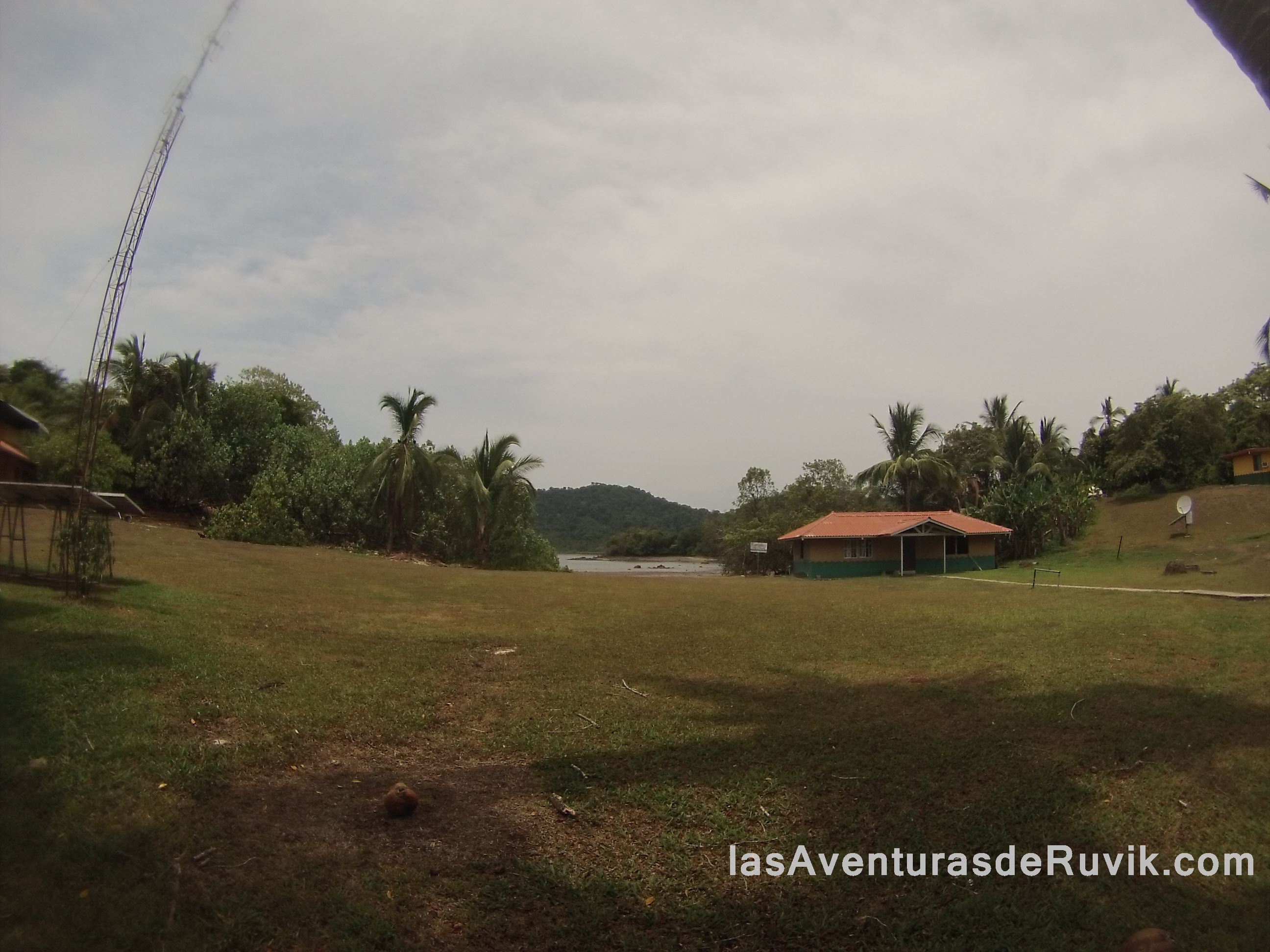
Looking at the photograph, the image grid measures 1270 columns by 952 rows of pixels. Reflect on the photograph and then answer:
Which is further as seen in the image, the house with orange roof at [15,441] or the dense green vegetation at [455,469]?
the dense green vegetation at [455,469]

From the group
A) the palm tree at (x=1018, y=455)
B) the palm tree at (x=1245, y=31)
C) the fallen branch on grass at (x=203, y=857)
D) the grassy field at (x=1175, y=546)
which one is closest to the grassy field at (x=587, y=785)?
the fallen branch on grass at (x=203, y=857)

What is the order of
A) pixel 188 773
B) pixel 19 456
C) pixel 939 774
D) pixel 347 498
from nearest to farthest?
1. pixel 188 773
2. pixel 939 774
3. pixel 19 456
4. pixel 347 498

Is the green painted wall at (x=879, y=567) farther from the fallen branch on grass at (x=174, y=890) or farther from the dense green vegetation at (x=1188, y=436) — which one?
the fallen branch on grass at (x=174, y=890)

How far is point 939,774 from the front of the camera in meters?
6.32

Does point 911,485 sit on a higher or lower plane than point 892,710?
higher

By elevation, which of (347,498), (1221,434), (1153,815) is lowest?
(1153,815)

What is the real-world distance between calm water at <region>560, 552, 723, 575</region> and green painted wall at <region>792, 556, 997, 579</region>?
758cm

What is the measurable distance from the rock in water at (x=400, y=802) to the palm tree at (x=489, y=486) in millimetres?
32992

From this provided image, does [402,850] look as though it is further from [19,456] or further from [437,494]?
[437,494]

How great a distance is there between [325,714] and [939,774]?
538 centimetres

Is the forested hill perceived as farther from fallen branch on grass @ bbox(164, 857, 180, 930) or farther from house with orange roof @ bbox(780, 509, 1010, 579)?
fallen branch on grass @ bbox(164, 857, 180, 930)

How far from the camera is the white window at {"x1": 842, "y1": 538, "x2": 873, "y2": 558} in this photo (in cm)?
3878

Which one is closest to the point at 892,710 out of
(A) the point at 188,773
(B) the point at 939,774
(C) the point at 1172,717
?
(B) the point at 939,774

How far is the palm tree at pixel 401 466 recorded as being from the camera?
36.2 m
